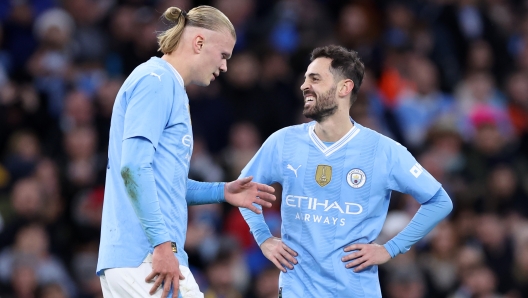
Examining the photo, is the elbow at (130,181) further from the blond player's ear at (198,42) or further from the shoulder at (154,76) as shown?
the blond player's ear at (198,42)

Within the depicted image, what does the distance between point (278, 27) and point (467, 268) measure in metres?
4.38

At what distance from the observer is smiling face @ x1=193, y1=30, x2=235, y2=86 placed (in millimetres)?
4996

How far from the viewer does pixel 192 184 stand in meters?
5.39

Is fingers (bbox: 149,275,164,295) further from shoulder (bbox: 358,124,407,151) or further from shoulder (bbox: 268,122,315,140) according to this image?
shoulder (bbox: 358,124,407,151)

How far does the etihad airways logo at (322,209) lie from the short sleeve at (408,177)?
0.98 feet

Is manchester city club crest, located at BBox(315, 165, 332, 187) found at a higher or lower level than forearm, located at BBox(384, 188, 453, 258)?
higher

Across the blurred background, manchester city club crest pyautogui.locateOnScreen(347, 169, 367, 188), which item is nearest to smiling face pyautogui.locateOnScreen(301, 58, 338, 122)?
manchester city club crest pyautogui.locateOnScreen(347, 169, 367, 188)

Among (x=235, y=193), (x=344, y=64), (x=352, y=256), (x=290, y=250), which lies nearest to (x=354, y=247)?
(x=352, y=256)

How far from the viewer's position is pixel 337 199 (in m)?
5.59

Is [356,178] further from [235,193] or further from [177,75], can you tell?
[177,75]

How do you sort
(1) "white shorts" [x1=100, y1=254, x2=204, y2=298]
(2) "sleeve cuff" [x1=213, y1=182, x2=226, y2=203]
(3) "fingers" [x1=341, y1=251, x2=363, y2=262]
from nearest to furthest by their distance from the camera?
(1) "white shorts" [x1=100, y1=254, x2=204, y2=298], (2) "sleeve cuff" [x1=213, y1=182, x2=226, y2=203], (3) "fingers" [x1=341, y1=251, x2=363, y2=262]

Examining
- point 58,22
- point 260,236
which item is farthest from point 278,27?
point 260,236

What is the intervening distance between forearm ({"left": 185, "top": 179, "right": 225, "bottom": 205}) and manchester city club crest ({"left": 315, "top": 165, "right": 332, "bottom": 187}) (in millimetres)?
695

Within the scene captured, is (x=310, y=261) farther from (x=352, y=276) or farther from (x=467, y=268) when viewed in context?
(x=467, y=268)
